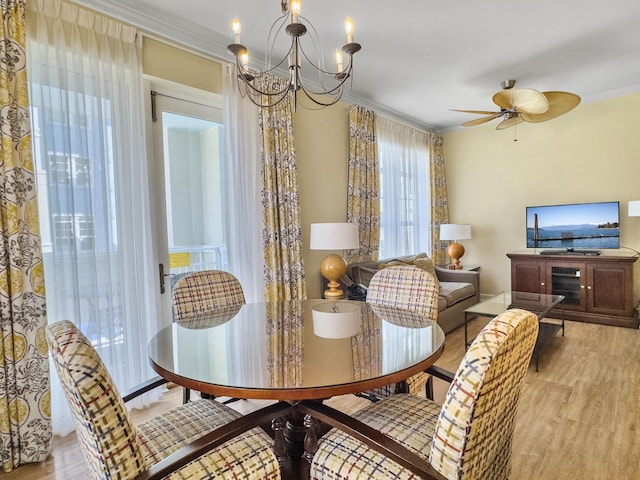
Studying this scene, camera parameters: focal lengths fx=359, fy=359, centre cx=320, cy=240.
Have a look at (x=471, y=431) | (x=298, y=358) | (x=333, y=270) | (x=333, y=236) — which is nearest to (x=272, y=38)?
(x=333, y=236)

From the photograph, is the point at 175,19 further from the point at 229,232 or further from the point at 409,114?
the point at 409,114

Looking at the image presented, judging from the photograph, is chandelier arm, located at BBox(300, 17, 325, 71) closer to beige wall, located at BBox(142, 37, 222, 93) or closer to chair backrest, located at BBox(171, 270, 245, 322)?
beige wall, located at BBox(142, 37, 222, 93)

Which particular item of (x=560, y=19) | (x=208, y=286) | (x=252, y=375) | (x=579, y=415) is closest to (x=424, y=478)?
(x=252, y=375)

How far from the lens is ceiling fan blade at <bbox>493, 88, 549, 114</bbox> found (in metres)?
2.86

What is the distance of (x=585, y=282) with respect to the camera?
4273 mm

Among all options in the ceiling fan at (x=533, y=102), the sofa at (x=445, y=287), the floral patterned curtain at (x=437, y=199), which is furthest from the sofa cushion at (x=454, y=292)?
the ceiling fan at (x=533, y=102)

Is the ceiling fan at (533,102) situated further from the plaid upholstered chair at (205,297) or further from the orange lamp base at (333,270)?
the plaid upholstered chair at (205,297)

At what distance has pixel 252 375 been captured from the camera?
4.03ft

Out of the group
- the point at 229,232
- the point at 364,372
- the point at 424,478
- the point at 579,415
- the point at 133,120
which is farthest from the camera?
the point at 229,232

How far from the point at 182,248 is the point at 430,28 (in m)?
2.60

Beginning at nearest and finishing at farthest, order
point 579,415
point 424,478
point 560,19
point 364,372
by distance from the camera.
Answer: point 424,478 → point 364,372 → point 579,415 → point 560,19

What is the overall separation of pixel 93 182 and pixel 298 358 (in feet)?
5.88

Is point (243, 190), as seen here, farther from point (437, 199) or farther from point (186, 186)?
point (437, 199)

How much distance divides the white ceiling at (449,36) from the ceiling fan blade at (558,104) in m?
0.50
